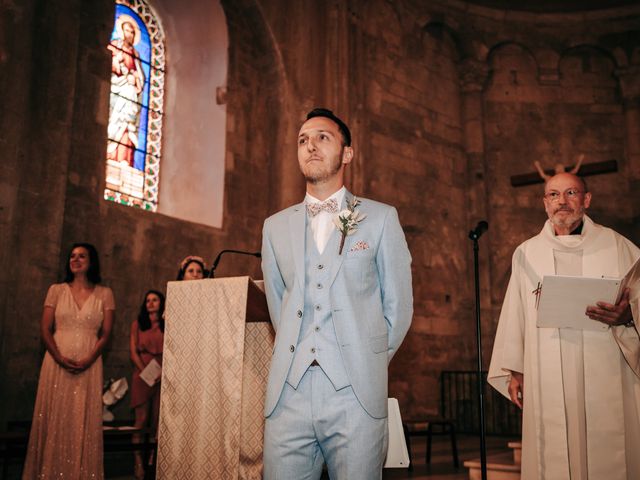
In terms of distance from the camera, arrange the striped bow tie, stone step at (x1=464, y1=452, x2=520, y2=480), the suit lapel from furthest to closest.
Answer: stone step at (x1=464, y1=452, x2=520, y2=480)
the striped bow tie
the suit lapel

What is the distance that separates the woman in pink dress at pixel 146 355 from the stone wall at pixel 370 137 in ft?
2.61

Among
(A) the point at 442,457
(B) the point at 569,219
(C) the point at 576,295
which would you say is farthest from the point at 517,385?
(A) the point at 442,457

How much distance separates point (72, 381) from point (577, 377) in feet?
11.7

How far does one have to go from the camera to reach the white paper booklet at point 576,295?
3.38 meters

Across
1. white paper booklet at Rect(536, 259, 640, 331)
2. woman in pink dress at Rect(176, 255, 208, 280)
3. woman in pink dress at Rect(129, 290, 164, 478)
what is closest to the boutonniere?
white paper booklet at Rect(536, 259, 640, 331)

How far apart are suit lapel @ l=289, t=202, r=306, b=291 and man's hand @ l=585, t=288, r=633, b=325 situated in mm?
1774

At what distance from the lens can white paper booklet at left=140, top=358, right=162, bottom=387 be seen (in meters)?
6.32

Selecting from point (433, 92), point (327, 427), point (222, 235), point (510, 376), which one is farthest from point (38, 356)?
point (433, 92)

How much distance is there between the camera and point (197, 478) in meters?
3.64

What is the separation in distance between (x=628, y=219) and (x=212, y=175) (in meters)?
7.33

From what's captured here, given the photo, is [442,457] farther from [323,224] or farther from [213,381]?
[323,224]

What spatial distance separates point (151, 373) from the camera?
634 cm

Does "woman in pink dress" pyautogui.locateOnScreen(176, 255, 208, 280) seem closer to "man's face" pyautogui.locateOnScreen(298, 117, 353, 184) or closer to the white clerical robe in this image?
the white clerical robe

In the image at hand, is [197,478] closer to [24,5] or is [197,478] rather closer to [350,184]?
[24,5]
